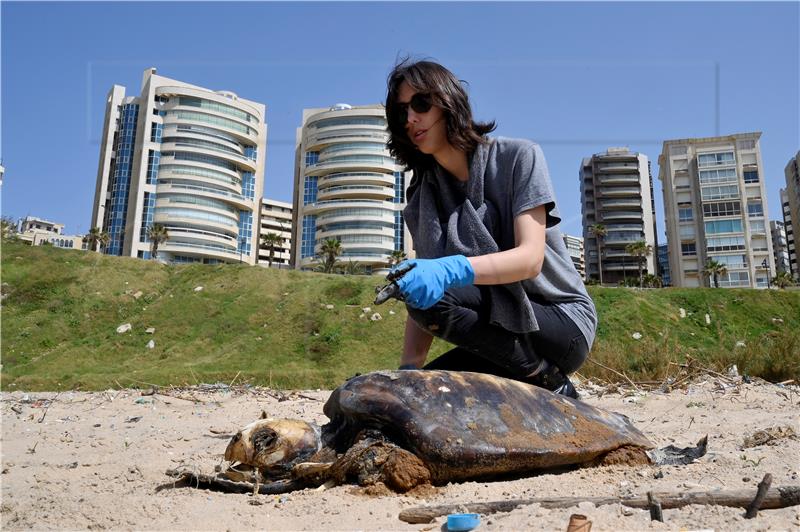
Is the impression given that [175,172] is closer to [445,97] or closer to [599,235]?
[599,235]

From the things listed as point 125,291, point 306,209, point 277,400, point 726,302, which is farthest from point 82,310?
point 306,209

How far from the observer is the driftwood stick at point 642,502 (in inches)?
63.1

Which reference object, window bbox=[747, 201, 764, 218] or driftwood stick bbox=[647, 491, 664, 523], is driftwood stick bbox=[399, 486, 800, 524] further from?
window bbox=[747, 201, 764, 218]

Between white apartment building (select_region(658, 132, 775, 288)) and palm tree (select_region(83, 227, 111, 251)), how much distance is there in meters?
61.2

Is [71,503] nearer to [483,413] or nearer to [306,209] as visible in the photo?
[483,413]

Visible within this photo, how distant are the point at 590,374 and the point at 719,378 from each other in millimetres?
1794

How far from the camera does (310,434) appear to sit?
2.42m

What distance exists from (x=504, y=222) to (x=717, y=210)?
6504 centimetres

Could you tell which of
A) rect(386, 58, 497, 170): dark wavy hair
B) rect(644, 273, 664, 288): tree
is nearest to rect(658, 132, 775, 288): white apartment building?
rect(644, 273, 664, 288): tree

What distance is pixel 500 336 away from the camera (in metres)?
2.60

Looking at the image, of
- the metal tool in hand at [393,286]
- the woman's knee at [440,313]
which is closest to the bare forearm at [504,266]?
the woman's knee at [440,313]

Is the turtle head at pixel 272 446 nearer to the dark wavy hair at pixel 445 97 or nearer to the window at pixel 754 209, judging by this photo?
the dark wavy hair at pixel 445 97

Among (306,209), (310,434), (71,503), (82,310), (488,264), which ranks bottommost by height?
(71,503)

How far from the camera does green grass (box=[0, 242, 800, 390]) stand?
1718cm
